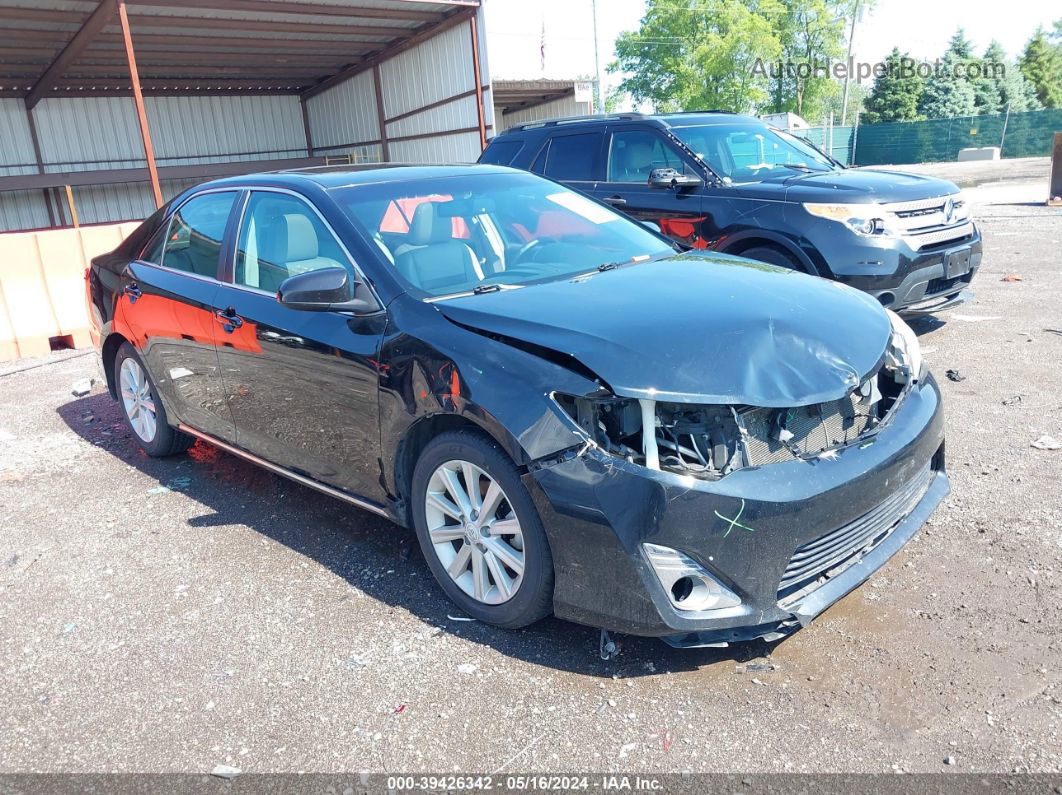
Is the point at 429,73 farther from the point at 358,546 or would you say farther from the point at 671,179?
the point at 358,546

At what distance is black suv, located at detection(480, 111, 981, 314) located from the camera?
6.38 m

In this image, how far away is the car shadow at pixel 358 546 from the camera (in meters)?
3.05

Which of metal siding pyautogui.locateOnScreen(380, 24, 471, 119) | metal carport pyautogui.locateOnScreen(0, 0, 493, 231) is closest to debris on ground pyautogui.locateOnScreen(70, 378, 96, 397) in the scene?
metal carport pyautogui.locateOnScreen(0, 0, 493, 231)

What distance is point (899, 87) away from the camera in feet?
184

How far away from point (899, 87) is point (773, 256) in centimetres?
5751

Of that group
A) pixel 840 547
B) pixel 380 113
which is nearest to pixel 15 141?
pixel 380 113

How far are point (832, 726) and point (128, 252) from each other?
16.2 feet

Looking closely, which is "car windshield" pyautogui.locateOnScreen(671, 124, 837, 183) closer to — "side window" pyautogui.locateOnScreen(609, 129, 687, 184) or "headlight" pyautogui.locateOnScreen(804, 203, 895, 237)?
"side window" pyautogui.locateOnScreen(609, 129, 687, 184)

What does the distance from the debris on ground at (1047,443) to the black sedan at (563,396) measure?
1.55 m

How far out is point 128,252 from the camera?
17.8ft

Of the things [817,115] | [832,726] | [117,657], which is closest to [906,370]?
[832,726]

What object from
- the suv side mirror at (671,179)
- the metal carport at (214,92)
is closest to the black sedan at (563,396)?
the suv side mirror at (671,179)

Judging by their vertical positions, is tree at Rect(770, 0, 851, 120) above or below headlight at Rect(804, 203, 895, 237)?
above

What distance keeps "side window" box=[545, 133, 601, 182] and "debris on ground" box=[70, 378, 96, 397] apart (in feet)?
15.5
